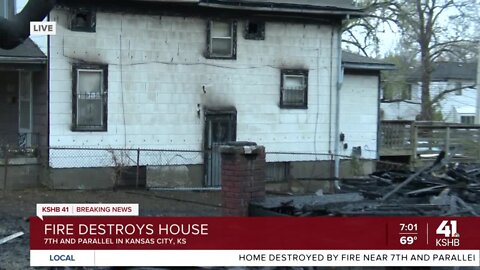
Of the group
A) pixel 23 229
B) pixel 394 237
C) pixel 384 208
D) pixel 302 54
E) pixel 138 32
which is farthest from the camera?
pixel 302 54

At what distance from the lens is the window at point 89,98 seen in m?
15.8

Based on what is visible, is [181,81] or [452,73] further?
[452,73]

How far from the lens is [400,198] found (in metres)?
7.40

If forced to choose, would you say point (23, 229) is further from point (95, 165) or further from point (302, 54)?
point (302, 54)

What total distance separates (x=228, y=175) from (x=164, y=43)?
966 cm

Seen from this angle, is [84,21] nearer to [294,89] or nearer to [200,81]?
[200,81]

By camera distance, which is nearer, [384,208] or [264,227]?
[264,227]

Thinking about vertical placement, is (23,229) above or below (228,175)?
below

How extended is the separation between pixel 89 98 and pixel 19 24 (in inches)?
269

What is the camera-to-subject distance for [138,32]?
16422 mm

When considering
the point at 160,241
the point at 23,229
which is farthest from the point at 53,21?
the point at 160,241

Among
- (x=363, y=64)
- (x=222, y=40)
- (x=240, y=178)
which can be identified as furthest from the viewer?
(x=363, y=64)

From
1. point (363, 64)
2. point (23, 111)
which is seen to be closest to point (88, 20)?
point (23, 111)

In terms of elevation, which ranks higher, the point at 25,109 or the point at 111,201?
the point at 25,109
